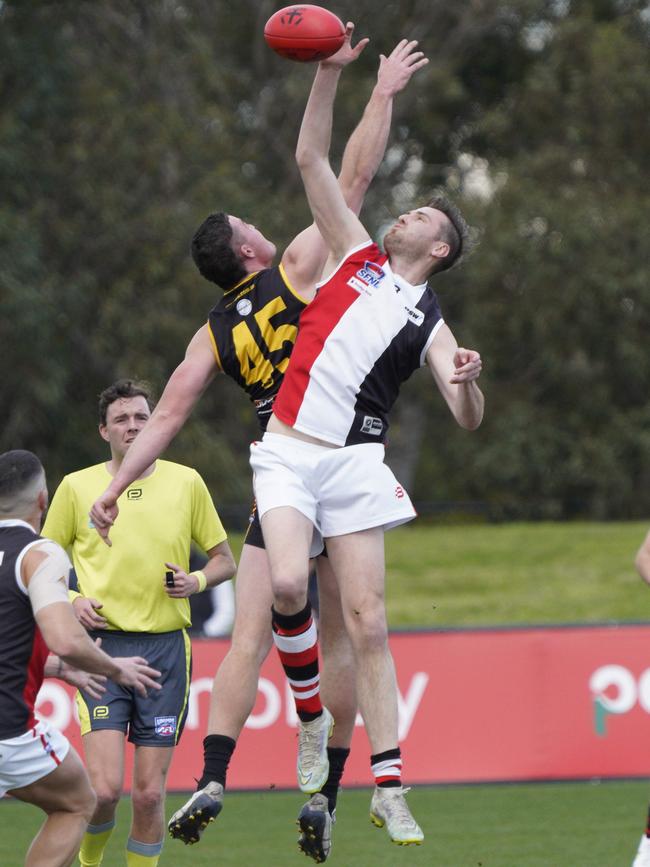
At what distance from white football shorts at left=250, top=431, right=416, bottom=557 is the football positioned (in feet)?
5.66

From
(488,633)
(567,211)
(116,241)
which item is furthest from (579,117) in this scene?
(488,633)

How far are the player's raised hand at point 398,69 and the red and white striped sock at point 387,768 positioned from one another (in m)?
2.92

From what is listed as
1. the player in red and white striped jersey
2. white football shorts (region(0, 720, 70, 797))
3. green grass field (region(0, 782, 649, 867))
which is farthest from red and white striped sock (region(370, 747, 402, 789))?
green grass field (region(0, 782, 649, 867))

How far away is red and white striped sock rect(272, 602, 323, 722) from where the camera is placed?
22.1 feet

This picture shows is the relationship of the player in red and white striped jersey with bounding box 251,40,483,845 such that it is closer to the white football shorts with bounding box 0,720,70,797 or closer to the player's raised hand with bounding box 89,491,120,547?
the player's raised hand with bounding box 89,491,120,547

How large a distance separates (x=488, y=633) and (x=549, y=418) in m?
18.1

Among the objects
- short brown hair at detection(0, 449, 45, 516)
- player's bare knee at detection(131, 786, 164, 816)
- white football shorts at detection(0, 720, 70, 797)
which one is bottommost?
player's bare knee at detection(131, 786, 164, 816)

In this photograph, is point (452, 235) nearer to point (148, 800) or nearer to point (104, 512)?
point (104, 512)

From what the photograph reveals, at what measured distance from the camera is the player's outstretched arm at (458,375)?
6227 mm

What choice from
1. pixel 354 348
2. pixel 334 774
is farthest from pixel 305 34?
pixel 334 774

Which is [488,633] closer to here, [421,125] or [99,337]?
[99,337]

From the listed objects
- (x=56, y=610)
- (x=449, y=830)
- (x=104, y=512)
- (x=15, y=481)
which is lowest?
(x=449, y=830)

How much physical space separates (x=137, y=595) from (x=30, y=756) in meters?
1.78

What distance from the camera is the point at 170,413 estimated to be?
22.8 feet
